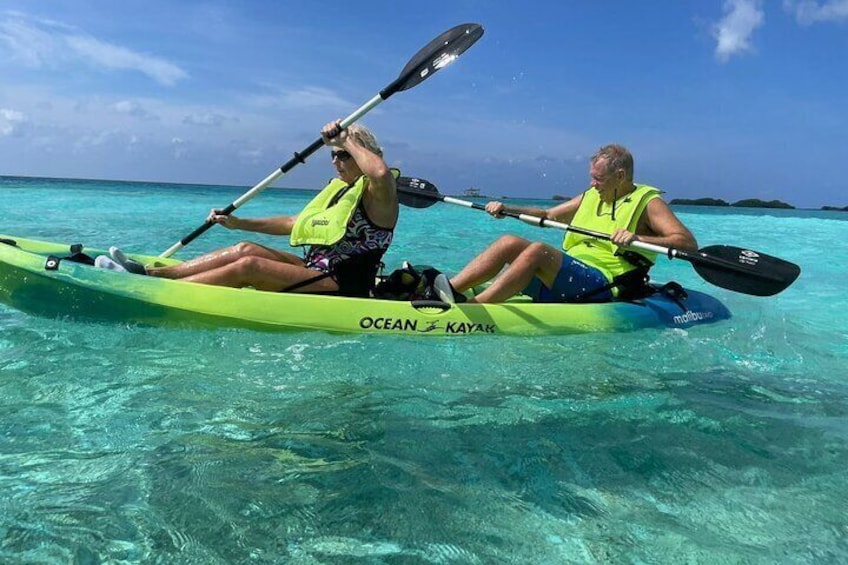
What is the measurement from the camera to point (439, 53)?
5.96 meters

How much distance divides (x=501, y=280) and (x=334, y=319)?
1252mm

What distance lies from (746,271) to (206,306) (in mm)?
3843

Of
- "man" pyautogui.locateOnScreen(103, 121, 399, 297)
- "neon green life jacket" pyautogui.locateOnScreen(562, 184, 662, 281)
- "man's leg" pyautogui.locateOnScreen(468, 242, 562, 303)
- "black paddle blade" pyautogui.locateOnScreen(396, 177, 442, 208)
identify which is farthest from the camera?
"black paddle blade" pyautogui.locateOnScreen(396, 177, 442, 208)

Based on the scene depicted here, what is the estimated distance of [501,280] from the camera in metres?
4.81

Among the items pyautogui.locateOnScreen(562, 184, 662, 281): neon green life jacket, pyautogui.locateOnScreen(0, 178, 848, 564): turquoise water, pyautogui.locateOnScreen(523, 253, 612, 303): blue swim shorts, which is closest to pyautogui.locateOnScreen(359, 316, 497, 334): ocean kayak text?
pyautogui.locateOnScreen(0, 178, 848, 564): turquoise water

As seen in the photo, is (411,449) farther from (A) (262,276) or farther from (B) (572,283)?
(B) (572,283)

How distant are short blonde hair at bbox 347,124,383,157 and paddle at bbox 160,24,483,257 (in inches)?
48.6

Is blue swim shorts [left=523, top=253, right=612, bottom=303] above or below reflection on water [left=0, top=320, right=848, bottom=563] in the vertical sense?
above

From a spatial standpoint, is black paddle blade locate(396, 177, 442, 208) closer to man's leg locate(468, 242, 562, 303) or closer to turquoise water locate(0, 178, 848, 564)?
man's leg locate(468, 242, 562, 303)

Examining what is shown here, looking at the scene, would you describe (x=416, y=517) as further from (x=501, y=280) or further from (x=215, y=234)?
(x=215, y=234)

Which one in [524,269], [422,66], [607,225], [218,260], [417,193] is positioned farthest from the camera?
[417,193]

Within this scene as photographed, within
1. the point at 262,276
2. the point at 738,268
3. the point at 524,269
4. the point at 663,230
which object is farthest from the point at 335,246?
the point at 738,268

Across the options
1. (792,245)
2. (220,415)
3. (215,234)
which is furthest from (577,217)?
(792,245)

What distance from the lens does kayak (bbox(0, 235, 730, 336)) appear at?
14.0 feet
